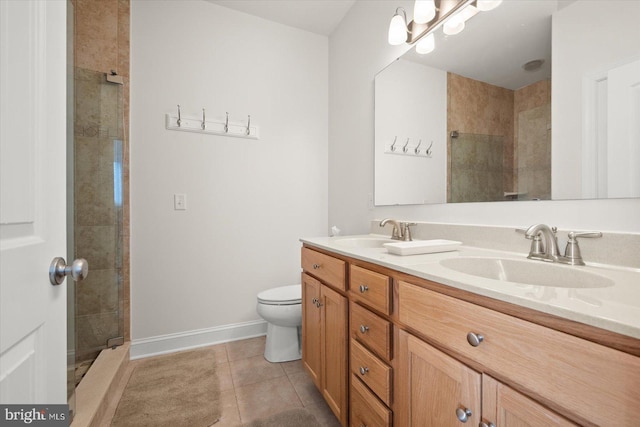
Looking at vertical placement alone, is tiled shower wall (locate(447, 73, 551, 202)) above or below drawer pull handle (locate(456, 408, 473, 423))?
above

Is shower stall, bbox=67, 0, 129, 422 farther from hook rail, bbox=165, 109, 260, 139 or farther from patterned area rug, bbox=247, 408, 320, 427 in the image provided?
patterned area rug, bbox=247, 408, 320, 427

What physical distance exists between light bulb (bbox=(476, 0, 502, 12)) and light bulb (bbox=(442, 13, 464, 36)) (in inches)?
3.7

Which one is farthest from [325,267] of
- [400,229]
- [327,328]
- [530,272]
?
[530,272]

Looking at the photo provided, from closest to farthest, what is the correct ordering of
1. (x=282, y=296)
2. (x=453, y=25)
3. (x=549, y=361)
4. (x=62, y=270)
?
(x=549, y=361), (x=62, y=270), (x=453, y=25), (x=282, y=296)

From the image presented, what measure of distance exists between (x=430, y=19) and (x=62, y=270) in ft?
5.91

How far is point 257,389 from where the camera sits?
5.06ft

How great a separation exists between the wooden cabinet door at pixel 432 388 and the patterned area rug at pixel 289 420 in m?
0.63

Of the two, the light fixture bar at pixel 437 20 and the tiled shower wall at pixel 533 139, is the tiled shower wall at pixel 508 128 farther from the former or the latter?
the light fixture bar at pixel 437 20

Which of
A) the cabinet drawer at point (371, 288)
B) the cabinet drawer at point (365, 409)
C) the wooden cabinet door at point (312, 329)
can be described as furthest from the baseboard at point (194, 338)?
the cabinet drawer at point (371, 288)

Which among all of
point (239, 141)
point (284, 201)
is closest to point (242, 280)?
point (284, 201)

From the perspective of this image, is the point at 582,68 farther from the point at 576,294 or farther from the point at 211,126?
the point at 211,126

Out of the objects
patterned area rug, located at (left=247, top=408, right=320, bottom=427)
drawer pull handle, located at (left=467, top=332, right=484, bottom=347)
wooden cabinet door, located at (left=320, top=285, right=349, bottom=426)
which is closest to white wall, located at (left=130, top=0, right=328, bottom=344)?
patterned area rug, located at (left=247, top=408, right=320, bottom=427)

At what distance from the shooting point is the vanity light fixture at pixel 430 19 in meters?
1.25

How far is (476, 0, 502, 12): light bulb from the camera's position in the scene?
3.77 ft
